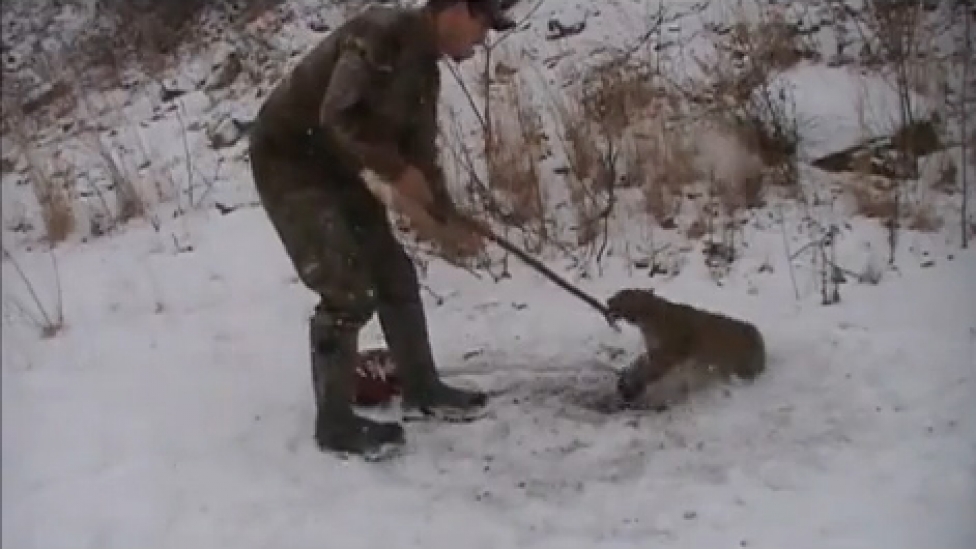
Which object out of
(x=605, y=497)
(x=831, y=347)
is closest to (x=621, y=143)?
(x=831, y=347)

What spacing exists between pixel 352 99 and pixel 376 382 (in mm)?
762

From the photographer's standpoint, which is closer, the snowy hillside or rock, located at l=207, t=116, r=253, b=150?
the snowy hillside

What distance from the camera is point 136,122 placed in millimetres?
3664

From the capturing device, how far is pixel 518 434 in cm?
277

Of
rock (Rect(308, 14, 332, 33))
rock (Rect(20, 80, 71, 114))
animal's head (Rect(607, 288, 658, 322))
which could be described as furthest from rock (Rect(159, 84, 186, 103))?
animal's head (Rect(607, 288, 658, 322))

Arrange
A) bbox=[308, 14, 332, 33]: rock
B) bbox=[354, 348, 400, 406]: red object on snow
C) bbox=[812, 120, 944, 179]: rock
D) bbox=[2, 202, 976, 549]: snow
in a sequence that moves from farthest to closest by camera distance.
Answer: bbox=[308, 14, 332, 33]: rock < bbox=[812, 120, 944, 179]: rock < bbox=[354, 348, 400, 406]: red object on snow < bbox=[2, 202, 976, 549]: snow

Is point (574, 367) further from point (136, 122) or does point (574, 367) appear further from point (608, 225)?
point (136, 122)

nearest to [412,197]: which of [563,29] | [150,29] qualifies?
[150,29]

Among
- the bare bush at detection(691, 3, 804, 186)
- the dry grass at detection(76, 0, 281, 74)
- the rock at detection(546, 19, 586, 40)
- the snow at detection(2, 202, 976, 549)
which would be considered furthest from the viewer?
the rock at detection(546, 19, 586, 40)

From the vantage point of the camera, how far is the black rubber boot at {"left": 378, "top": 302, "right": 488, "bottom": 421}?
2908 mm

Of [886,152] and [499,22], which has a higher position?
[499,22]

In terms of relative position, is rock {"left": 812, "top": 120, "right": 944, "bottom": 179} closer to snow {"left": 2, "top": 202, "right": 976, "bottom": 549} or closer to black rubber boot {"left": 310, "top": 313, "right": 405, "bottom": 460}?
snow {"left": 2, "top": 202, "right": 976, "bottom": 549}

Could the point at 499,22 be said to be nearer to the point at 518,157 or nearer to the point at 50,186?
the point at 50,186

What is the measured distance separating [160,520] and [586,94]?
8.04 ft
